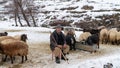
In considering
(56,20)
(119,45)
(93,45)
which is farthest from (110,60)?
(56,20)

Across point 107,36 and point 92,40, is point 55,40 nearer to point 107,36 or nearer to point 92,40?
point 92,40

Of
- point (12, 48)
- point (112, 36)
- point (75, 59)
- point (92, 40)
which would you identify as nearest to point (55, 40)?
point (75, 59)

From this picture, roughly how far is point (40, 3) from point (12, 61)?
4001 cm

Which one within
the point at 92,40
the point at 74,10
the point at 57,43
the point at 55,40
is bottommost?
the point at 74,10

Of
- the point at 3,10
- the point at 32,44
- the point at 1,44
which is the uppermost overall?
the point at 1,44

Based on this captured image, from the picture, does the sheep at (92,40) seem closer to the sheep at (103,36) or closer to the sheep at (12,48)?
the sheep at (103,36)

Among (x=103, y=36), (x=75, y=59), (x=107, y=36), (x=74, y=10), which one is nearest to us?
(x=75, y=59)

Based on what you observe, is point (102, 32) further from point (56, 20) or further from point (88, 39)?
point (56, 20)

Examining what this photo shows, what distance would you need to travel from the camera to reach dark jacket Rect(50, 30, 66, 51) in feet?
39.9

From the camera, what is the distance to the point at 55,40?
12211mm

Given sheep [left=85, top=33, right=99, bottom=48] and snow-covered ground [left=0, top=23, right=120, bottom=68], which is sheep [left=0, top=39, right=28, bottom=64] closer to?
snow-covered ground [left=0, top=23, right=120, bottom=68]

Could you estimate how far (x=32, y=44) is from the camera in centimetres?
1648

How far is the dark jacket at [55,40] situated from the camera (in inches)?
478

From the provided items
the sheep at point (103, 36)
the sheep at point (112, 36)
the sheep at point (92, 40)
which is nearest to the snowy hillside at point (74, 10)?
the sheep at point (103, 36)
